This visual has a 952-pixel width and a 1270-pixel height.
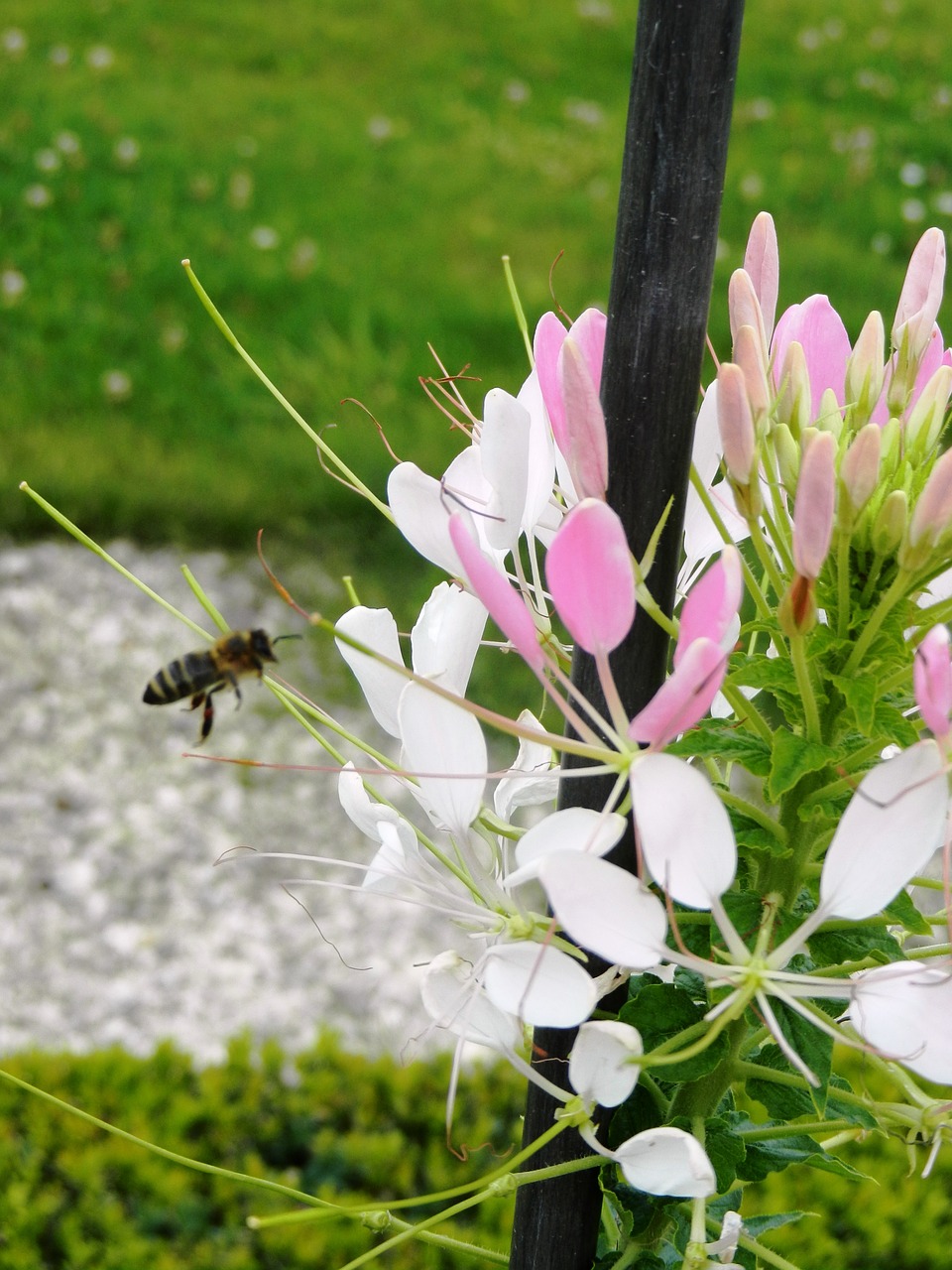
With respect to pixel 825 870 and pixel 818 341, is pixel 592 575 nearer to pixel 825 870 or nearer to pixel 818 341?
pixel 825 870

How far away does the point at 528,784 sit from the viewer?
34.5 inches

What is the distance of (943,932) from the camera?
36.1 inches

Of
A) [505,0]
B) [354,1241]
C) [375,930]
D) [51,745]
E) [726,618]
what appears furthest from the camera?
[505,0]

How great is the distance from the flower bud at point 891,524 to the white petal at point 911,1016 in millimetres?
231

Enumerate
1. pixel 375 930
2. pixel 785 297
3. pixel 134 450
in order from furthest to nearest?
pixel 785 297 < pixel 134 450 < pixel 375 930

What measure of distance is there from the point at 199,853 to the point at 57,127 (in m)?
3.08

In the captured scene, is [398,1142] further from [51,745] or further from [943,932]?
[51,745]

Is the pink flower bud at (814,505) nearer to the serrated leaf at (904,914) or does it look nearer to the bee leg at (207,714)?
the serrated leaf at (904,914)

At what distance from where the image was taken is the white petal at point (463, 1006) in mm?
775

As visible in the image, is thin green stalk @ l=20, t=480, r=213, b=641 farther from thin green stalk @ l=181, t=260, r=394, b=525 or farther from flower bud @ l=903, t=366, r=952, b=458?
flower bud @ l=903, t=366, r=952, b=458

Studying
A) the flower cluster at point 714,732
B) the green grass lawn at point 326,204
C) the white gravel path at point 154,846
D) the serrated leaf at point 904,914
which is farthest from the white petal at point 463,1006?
A: the green grass lawn at point 326,204

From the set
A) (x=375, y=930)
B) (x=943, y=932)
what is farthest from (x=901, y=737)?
(x=375, y=930)

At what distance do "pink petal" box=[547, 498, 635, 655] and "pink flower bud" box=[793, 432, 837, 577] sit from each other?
9cm

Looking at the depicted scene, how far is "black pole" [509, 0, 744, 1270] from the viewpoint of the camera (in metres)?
0.72
